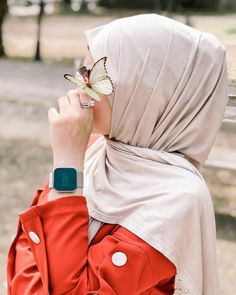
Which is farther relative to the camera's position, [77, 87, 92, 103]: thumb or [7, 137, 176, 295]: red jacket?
[77, 87, 92, 103]: thumb

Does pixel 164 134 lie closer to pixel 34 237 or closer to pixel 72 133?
pixel 72 133

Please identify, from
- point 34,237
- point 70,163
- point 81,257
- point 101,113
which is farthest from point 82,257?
point 101,113

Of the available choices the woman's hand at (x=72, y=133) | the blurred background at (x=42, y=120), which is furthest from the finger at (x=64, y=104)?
the blurred background at (x=42, y=120)

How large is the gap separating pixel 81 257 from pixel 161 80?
1.60ft

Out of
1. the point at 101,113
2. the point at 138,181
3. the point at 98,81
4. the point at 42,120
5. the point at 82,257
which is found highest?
the point at 98,81

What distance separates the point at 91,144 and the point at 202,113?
1.43 feet

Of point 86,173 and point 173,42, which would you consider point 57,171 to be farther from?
point 173,42

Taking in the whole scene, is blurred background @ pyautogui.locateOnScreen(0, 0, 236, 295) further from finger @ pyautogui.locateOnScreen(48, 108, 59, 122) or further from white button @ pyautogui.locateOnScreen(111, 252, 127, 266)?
white button @ pyautogui.locateOnScreen(111, 252, 127, 266)

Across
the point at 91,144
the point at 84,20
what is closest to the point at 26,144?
the point at 91,144

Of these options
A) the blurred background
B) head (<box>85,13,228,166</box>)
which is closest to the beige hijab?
head (<box>85,13,228,166</box>)

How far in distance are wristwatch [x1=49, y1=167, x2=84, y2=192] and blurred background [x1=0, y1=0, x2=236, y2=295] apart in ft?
2.63

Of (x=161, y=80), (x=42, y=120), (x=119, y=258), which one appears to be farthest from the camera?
(x=42, y=120)

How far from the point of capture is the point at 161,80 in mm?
1465

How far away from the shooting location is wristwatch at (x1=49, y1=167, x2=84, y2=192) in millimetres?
1430
